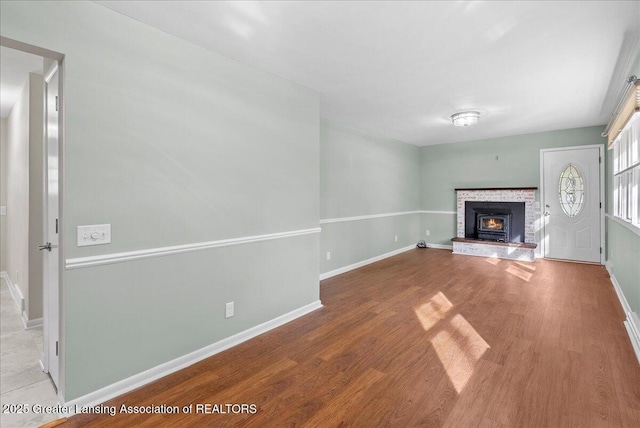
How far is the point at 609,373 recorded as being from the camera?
2197 mm

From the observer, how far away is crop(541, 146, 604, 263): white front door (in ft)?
18.0

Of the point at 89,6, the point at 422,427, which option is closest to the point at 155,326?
the point at 422,427

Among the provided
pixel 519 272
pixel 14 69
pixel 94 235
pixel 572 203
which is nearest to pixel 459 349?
pixel 94 235

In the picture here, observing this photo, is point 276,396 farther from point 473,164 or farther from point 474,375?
point 473,164

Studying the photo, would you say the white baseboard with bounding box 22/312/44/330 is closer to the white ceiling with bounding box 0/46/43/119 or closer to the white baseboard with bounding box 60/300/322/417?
the white baseboard with bounding box 60/300/322/417

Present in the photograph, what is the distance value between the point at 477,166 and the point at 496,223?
1322 mm

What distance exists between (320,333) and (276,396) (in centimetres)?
95

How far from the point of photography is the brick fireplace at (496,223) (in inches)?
240

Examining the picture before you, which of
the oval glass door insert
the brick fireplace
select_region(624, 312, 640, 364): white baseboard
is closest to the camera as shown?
select_region(624, 312, 640, 364): white baseboard

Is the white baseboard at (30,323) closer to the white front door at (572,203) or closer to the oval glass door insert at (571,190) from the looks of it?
the white front door at (572,203)

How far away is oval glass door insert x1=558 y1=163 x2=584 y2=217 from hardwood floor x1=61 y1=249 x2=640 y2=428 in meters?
2.43

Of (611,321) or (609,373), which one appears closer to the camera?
(609,373)

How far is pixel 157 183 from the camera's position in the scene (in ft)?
7.20

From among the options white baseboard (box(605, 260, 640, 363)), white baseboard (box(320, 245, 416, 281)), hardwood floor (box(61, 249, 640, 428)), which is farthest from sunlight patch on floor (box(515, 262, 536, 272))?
white baseboard (box(320, 245, 416, 281))
